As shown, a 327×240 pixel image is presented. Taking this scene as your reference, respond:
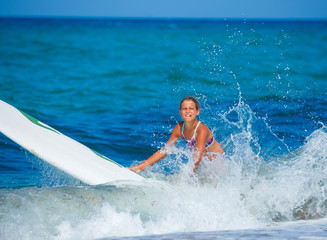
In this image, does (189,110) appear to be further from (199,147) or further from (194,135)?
(199,147)

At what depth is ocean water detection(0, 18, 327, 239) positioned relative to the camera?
3.72 metres

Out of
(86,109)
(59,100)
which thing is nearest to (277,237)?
(86,109)

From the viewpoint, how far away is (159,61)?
64.1 feet

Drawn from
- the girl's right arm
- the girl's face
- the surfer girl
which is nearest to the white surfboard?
the girl's right arm

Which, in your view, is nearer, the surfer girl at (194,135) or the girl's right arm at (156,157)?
the surfer girl at (194,135)

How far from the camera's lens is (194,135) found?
199 inches

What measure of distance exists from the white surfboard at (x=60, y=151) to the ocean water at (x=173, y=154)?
27cm

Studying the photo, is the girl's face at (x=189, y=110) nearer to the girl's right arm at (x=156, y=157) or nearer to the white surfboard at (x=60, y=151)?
the girl's right arm at (x=156, y=157)

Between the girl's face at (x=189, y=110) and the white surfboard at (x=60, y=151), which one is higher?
the girl's face at (x=189, y=110)

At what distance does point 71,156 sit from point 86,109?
19.1 ft

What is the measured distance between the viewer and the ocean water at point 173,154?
3.72 metres

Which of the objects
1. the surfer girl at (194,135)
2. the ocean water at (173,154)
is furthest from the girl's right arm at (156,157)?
the ocean water at (173,154)

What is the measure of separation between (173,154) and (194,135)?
157 centimetres

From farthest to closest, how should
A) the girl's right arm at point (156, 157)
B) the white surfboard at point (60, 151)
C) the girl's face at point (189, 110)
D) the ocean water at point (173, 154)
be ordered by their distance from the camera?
the girl's right arm at point (156, 157), the girl's face at point (189, 110), the white surfboard at point (60, 151), the ocean water at point (173, 154)
